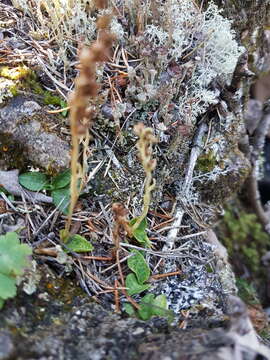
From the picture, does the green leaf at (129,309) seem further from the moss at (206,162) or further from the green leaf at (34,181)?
the moss at (206,162)

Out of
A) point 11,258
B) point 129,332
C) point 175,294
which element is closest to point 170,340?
point 129,332

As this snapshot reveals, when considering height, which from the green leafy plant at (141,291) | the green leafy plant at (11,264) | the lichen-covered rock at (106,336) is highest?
the green leafy plant at (11,264)

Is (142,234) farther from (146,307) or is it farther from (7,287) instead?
(7,287)

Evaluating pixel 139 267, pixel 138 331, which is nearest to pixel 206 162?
pixel 139 267

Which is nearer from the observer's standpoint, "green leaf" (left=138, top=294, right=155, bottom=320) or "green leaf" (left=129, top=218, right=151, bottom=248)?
"green leaf" (left=138, top=294, right=155, bottom=320)

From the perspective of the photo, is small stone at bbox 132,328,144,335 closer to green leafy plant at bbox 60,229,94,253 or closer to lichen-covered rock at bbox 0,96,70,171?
green leafy plant at bbox 60,229,94,253

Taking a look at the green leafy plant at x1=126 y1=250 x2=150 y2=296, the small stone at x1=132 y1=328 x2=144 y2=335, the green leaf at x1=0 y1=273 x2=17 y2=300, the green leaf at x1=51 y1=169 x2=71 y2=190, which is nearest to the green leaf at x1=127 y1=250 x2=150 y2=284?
the green leafy plant at x1=126 y1=250 x2=150 y2=296

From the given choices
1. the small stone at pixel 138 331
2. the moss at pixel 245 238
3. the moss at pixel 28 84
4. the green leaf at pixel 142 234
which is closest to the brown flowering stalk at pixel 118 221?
the green leaf at pixel 142 234
